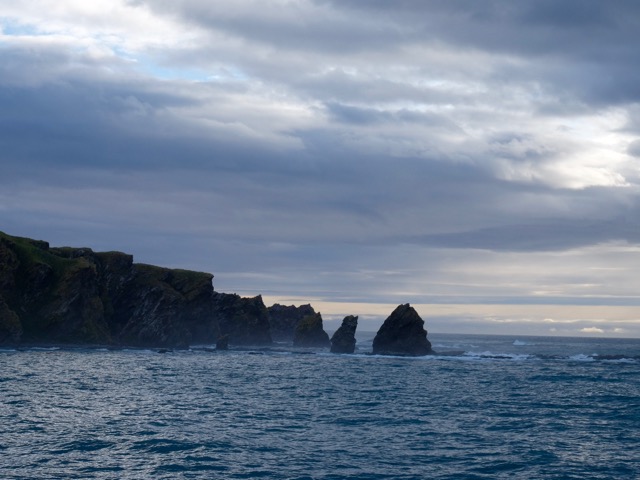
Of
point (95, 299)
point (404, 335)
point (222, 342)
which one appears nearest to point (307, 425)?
point (95, 299)

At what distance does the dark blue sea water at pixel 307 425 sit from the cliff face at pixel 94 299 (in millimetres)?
51381

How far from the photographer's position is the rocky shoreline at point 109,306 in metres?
151

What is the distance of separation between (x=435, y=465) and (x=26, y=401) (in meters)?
39.4

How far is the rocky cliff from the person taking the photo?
150 m

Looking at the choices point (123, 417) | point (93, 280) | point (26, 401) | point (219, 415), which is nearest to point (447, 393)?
point (219, 415)

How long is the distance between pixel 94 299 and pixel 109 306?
12.7 metres

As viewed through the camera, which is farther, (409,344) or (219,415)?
(409,344)

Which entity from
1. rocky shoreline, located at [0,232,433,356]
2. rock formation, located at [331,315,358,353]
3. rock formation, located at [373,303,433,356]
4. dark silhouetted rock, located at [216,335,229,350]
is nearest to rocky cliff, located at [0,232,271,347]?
rocky shoreline, located at [0,232,433,356]

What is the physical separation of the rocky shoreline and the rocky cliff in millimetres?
189

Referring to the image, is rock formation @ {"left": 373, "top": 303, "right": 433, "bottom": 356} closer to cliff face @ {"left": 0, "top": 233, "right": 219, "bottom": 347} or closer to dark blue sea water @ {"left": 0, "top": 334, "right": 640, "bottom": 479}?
cliff face @ {"left": 0, "top": 233, "right": 219, "bottom": 347}

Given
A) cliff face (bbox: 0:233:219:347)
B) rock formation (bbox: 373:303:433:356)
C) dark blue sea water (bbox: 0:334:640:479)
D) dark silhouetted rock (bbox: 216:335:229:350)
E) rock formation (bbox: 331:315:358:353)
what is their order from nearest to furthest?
1. dark blue sea water (bbox: 0:334:640:479)
2. cliff face (bbox: 0:233:219:347)
3. rock formation (bbox: 373:303:433:356)
4. dark silhouetted rock (bbox: 216:335:229:350)
5. rock formation (bbox: 331:315:358:353)

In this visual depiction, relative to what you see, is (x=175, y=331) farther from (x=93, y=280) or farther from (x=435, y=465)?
(x=435, y=465)

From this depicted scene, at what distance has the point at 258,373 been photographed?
104 metres

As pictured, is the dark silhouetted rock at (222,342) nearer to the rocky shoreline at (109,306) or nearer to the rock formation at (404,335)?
the rocky shoreline at (109,306)
